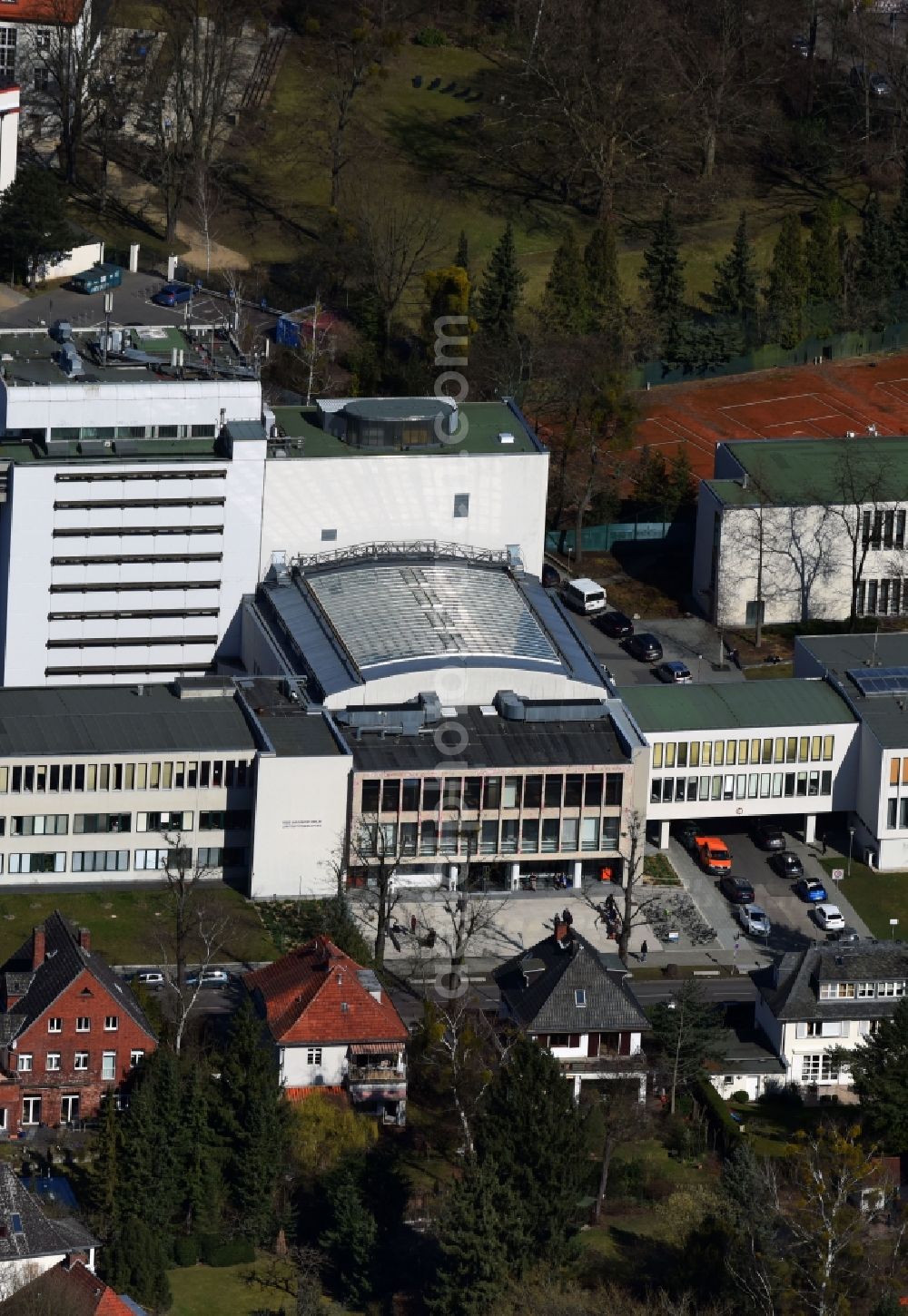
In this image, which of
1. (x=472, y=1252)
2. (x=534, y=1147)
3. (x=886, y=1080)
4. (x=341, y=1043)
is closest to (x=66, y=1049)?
(x=341, y=1043)

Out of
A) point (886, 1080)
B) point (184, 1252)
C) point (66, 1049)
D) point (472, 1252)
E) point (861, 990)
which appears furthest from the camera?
point (861, 990)

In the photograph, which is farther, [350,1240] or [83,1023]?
[83,1023]

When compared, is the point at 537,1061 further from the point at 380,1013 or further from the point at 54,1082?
the point at 54,1082

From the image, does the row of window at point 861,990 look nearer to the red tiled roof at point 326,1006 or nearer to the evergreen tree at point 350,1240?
the red tiled roof at point 326,1006

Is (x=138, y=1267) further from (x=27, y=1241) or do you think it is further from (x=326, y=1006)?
(x=326, y=1006)

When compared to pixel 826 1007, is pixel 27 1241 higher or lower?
lower

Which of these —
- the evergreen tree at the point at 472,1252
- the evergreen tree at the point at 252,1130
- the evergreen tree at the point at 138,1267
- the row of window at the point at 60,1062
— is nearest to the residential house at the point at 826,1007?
the evergreen tree at the point at 472,1252
